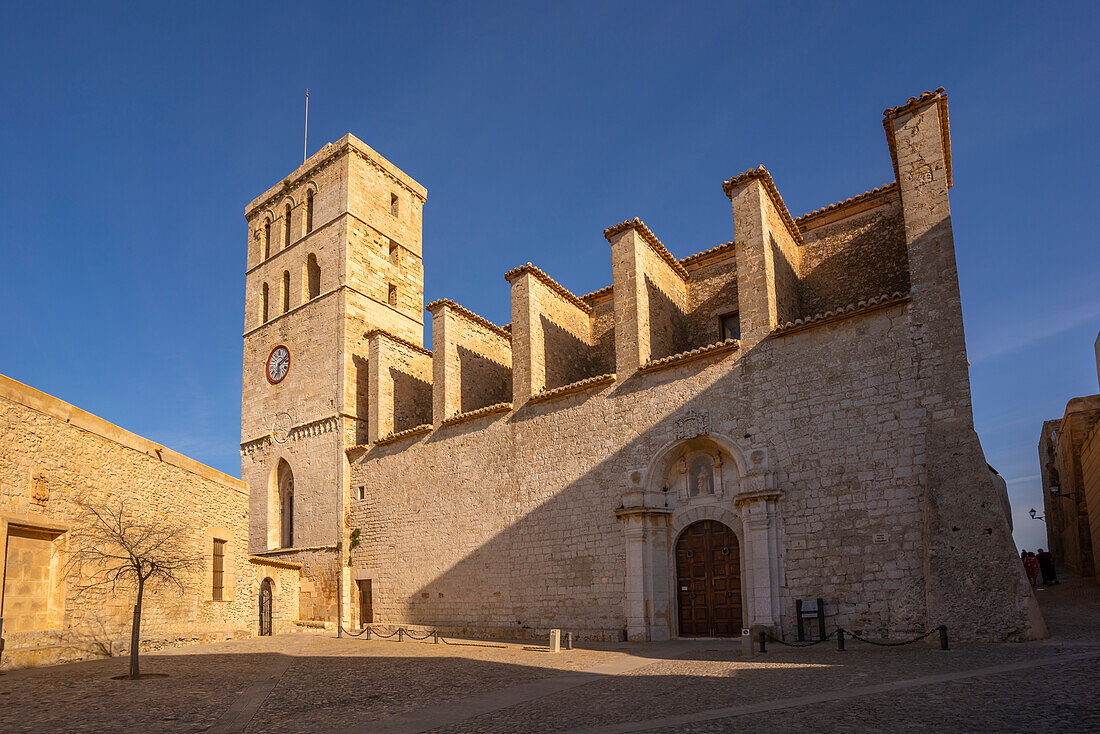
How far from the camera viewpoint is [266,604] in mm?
20516

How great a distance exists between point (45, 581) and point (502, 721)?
30.0 feet

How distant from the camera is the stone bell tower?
21906 millimetres

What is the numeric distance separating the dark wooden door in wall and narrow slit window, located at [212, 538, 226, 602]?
425 centimetres

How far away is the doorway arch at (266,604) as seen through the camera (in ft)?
66.5

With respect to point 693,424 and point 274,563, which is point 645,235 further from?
point 274,563

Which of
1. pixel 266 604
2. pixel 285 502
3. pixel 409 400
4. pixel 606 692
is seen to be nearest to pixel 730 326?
pixel 409 400

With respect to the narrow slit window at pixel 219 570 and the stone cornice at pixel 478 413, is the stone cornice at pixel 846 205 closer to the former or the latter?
the stone cornice at pixel 478 413

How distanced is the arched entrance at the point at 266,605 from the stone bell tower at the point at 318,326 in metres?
1.13

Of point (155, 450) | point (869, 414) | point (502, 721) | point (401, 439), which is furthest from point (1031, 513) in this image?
point (155, 450)

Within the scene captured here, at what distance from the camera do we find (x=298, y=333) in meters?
24.3

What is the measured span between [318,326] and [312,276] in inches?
98.8

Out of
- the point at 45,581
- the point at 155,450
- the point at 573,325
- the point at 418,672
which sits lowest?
the point at 418,672

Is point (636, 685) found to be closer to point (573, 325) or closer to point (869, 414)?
point (869, 414)

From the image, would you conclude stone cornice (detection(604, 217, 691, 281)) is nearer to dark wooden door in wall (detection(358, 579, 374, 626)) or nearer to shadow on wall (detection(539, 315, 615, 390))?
shadow on wall (detection(539, 315, 615, 390))
